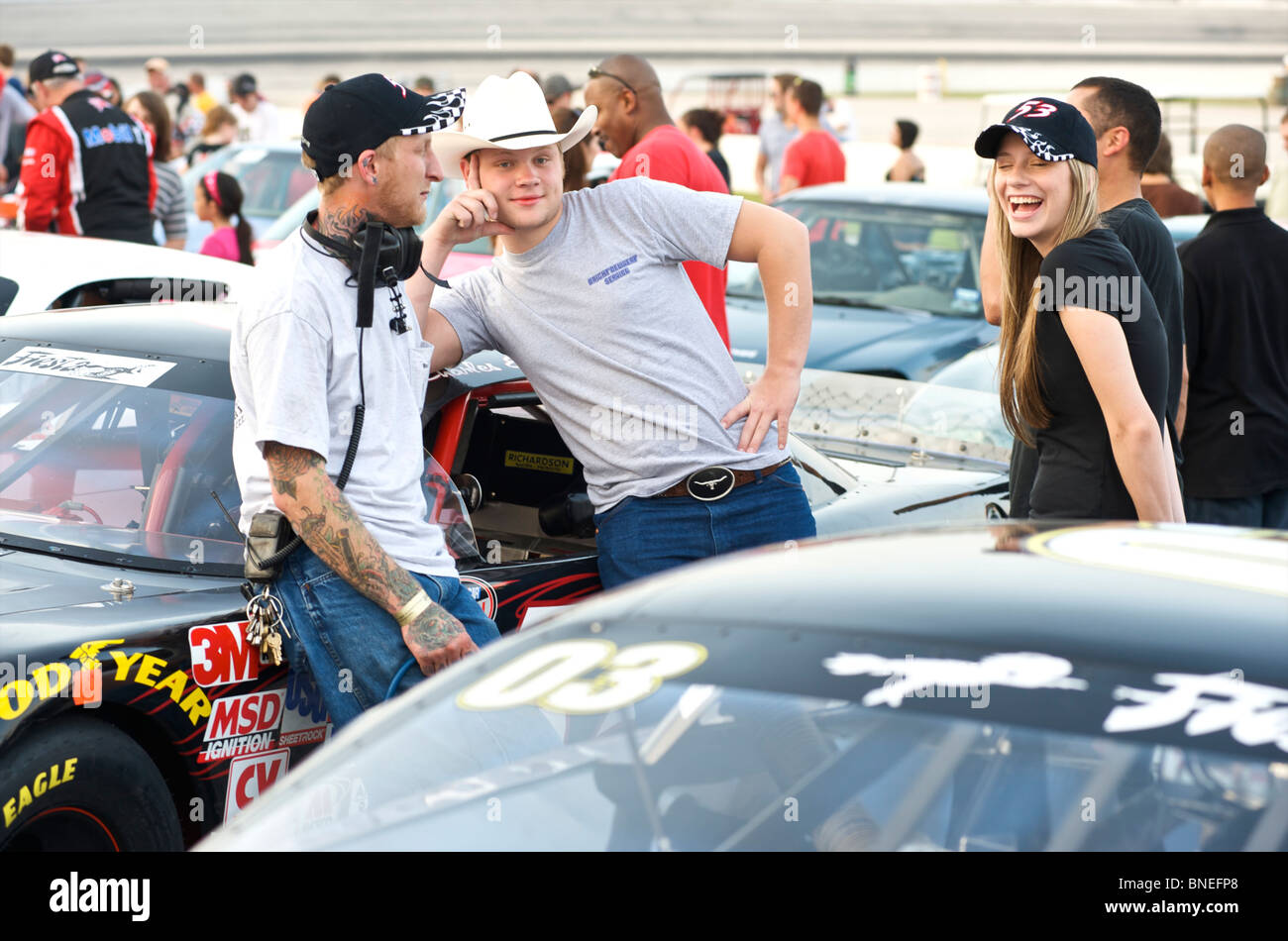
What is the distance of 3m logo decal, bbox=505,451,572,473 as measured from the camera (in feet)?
13.8

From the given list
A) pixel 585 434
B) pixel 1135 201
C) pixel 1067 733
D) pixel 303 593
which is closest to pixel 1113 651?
pixel 1067 733

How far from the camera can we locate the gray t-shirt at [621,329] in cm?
355

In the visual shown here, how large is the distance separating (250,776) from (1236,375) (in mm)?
3051

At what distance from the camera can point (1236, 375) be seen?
15.0ft

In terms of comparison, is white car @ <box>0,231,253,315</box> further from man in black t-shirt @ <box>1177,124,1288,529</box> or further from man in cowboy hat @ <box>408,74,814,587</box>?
man in black t-shirt @ <box>1177,124,1288,529</box>

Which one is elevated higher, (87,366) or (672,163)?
(672,163)

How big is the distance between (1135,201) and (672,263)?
1.20 metres

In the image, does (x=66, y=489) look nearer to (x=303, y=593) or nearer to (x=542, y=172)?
(x=303, y=593)

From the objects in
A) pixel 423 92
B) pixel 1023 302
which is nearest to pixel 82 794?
pixel 1023 302

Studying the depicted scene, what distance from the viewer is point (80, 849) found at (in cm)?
292

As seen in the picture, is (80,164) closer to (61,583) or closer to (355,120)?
(61,583)

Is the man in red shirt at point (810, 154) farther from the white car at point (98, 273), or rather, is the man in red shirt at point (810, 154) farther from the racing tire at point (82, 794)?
the racing tire at point (82, 794)

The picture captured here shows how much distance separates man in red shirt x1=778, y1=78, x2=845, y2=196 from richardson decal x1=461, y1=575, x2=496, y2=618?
840 cm

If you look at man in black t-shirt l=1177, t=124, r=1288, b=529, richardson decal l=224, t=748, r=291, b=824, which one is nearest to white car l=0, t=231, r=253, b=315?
richardson decal l=224, t=748, r=291, b=824
